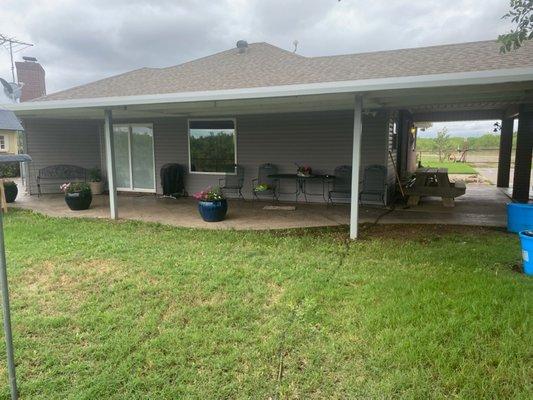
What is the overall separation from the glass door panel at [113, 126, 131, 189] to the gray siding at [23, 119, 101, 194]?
46.3 inches

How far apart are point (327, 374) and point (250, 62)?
9.08m

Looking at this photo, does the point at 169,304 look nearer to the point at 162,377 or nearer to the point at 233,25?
the point at 162,377

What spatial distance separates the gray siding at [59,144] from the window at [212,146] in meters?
3.75

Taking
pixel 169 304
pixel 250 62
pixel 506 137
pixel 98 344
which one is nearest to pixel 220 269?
pixel 169 304

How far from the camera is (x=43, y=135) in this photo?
11.3 m

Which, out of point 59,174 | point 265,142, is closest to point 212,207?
point 265,142

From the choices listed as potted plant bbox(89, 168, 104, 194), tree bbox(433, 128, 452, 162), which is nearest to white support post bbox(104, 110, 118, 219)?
potted plant bbox(89, 168, 104, 194)

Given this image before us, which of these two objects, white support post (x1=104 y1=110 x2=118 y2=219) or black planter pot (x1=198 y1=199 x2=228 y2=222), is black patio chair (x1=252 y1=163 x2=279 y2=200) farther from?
white support post (x1=104 y1=110 x2=118 y2=219)

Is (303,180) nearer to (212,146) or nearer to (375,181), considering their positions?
(375,181)

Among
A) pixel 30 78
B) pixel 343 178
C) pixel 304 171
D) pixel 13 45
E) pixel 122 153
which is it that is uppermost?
pixel 13 45

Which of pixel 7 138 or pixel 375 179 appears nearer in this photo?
pixel 7 138

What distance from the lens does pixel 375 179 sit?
8.48 metres

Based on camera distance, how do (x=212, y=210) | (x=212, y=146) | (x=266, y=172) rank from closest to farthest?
(x=212, y=210) → (x=266, y=172) → (x=212, y=146)

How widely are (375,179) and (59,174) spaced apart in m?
9.17
